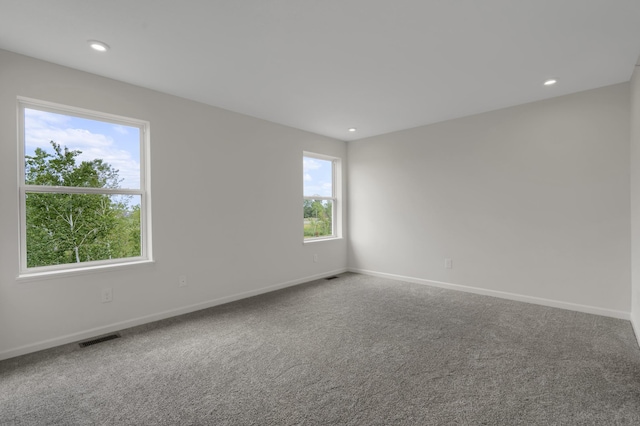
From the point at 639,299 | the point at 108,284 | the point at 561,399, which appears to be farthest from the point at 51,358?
the point at 639,299

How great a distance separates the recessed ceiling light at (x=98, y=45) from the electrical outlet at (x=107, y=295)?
6.93ft

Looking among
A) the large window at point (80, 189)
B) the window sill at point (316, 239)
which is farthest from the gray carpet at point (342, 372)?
the window sill at point (316, 239)

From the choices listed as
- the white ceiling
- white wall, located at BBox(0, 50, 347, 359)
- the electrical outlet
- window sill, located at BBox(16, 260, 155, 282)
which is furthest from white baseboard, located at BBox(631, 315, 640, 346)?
the electrical outlet

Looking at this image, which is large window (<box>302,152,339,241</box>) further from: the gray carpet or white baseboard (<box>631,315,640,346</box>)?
white baseboard (<box>631,315,640,346</box>)

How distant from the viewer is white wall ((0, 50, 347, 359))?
2.47 metres

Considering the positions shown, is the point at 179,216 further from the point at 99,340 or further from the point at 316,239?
the point at 316,239

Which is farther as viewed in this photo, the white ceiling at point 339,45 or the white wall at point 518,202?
the white wall at point 518,202

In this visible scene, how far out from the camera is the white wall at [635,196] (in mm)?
2627

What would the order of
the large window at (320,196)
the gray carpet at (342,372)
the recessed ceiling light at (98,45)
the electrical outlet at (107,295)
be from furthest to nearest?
the large window at (320,196), the electrical outlet at (107,295), the recessed ceiling light at (98,45), the gray carpet at (342,372)

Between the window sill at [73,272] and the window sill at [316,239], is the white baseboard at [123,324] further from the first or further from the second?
the window sill at [316,239]

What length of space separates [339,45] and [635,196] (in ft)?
10.0

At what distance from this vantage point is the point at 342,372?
2.18 m

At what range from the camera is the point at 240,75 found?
114 inches

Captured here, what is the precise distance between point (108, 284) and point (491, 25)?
391cm
